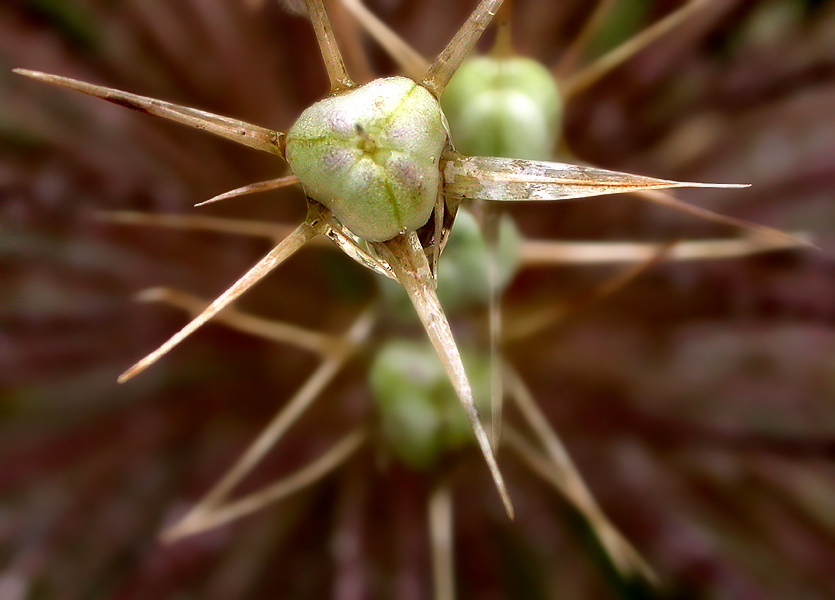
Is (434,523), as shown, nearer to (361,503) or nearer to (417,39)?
(361,503)

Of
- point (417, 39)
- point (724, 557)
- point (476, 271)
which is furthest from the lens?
point (417, 39)

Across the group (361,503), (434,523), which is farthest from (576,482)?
(361,503)

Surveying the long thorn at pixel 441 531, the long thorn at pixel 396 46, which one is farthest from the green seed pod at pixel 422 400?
the long thorn at pixel 396 46

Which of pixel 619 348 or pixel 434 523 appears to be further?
pixel 619 348

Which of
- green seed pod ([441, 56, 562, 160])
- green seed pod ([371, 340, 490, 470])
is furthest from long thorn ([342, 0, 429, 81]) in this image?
green seed pod ([371, 340, 490, 470])

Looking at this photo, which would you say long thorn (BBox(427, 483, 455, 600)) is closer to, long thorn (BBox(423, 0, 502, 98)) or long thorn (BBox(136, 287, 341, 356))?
long thorn (BBox(136, 287, 341, 356))

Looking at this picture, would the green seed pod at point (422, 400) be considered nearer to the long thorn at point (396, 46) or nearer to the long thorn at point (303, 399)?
the long thorn at point (303, 399)

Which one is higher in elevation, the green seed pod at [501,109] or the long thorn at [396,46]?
the long thorn at [396,46]

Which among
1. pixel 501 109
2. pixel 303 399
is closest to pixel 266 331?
pixel 303 399
